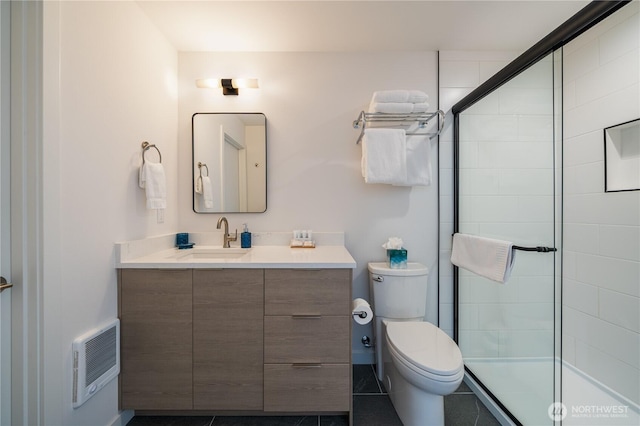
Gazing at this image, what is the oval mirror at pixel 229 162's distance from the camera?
1886 mm

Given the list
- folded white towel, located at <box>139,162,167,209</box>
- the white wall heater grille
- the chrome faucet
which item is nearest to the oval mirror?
the chrome faucet

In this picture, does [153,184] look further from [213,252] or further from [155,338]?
[155,338]

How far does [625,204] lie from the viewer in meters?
1.34

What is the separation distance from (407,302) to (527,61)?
1.43 m

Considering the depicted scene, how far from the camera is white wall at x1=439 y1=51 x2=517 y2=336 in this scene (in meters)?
1.92

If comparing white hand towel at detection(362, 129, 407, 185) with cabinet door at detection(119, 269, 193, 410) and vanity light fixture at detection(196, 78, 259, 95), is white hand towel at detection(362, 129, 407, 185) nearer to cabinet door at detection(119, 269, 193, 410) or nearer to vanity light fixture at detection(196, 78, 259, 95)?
vanity light fixture at detection(196, 78, 259, 95)

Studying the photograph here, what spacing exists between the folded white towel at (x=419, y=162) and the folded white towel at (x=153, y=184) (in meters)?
1.52

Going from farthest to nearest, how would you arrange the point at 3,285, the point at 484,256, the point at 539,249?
the point at 484,256, the point at 539,249, the point at 3,285

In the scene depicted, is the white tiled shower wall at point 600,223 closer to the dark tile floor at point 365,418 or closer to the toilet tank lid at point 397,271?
the dark tile floor at point 365,418

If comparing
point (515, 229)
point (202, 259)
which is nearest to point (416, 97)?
point (515, 229)

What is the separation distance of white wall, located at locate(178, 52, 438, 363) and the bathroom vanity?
640 millimetres

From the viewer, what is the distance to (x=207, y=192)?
1.90 meters

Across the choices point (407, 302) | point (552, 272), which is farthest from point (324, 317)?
point (552, 272)

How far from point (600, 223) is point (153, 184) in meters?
2.46
